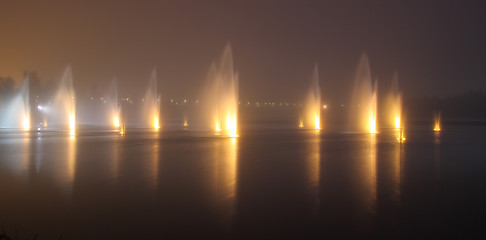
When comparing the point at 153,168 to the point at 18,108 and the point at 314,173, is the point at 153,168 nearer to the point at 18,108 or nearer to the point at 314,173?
the point at 314,173

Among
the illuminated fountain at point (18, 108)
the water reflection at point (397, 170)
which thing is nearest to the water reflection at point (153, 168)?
the water reflection at point (397, 170)

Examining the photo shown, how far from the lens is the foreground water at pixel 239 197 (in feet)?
22.4

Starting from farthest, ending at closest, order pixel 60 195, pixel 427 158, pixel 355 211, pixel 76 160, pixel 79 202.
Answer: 1. pixel 427 158
2. pixel 76 160
3. pixel 60 195
4. pixel 79 202
5. pixel 355 211

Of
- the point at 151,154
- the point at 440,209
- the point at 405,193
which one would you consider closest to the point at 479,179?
the point at 405,193

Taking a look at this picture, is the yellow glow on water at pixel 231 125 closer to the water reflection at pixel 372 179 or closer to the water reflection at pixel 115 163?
the water reflection at pixel 115 163

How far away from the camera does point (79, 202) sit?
8.56 metres

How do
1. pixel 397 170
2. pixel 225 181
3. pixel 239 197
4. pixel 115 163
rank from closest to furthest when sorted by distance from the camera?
pixel 239 197 → pixel 225 181 → pixel 397 170 → pixel 115 163

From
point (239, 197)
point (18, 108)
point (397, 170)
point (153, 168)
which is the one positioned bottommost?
point (239, 197)

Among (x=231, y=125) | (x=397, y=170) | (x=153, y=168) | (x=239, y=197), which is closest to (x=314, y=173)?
(x=397, y=170)

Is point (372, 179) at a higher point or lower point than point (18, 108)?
lower

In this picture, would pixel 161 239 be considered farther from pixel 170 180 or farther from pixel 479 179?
pixel 479 179

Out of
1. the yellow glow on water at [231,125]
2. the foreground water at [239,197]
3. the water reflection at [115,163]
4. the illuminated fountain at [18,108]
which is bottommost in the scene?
the foreground water at [239,197]

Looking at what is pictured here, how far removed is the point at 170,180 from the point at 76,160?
5.80 metres

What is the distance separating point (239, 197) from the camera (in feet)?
29.7
